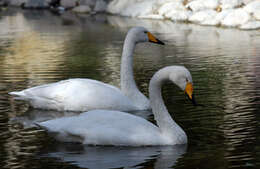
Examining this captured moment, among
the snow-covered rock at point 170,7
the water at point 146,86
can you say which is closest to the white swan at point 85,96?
the water at point 146,86

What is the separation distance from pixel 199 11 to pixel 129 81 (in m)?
18.1

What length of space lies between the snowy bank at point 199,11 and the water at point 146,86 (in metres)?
1.14

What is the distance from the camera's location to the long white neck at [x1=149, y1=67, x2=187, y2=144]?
6.96 metres

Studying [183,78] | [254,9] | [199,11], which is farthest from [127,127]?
[199,11]

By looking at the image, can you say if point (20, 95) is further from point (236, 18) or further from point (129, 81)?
point (236, 18)

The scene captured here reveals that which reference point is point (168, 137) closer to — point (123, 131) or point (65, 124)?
point (123, 131)

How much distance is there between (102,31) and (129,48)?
1415cm

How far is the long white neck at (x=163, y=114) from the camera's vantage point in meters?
6.96

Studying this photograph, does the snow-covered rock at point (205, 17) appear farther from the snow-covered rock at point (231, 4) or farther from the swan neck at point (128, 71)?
the swan neck at point (128, 71)

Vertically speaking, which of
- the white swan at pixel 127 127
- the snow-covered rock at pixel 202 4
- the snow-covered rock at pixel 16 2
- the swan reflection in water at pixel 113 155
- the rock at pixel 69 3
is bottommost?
the snow-covered rock at pixel 16 2

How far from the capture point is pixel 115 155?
6.60 metres

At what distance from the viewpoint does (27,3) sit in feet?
135

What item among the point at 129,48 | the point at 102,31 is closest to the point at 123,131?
the point at 129,48

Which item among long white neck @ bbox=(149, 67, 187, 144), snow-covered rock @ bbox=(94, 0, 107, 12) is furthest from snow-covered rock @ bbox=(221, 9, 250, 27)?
long white neck @ bbox=(149, 67, 187, 144)
